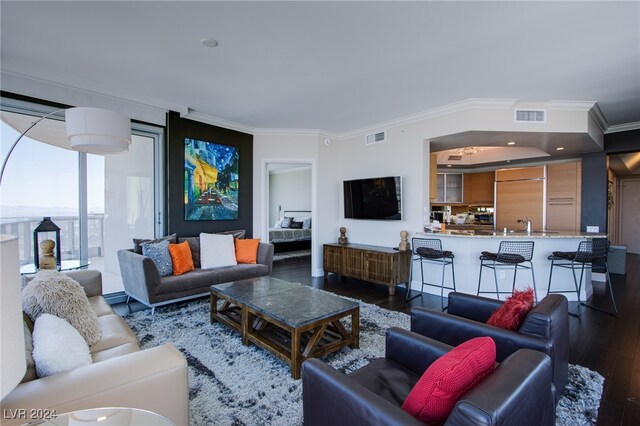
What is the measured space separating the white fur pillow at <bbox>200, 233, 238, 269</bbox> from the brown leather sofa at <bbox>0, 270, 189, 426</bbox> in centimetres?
281

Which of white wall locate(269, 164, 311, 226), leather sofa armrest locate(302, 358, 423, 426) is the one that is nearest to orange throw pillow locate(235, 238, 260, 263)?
leather sofa armrest locate(302, 358, 423, 426)

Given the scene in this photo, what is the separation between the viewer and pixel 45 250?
2920 millimetres

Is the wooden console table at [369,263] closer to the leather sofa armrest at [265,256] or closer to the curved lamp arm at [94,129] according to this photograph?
the leather sofa armrest at [265,256]

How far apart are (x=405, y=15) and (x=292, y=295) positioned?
2.54m

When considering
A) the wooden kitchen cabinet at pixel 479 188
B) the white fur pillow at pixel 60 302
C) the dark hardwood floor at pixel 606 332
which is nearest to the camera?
the white fur pillow at pixel 60 302

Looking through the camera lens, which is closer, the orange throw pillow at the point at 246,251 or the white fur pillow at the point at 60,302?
the white fur pillow at the point at 60,302

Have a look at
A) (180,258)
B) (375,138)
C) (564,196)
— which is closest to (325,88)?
(375,138)

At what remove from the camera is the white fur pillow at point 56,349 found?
1.27 m

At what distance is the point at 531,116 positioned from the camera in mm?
4145

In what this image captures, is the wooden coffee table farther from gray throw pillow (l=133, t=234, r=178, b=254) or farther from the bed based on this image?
the bed

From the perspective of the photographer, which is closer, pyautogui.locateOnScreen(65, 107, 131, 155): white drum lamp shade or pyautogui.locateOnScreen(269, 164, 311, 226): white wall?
pyautogui.locateOnScreen(65, 107, 131, 155): white drum lamp shade

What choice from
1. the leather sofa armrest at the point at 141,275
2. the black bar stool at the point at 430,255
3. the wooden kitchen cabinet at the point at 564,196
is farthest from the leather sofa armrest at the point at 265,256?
the wooden kitchen cabinet at the point at 564,196

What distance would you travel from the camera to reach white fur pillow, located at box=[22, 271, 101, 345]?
179 cm

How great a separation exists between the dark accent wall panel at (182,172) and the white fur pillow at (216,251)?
53cm
